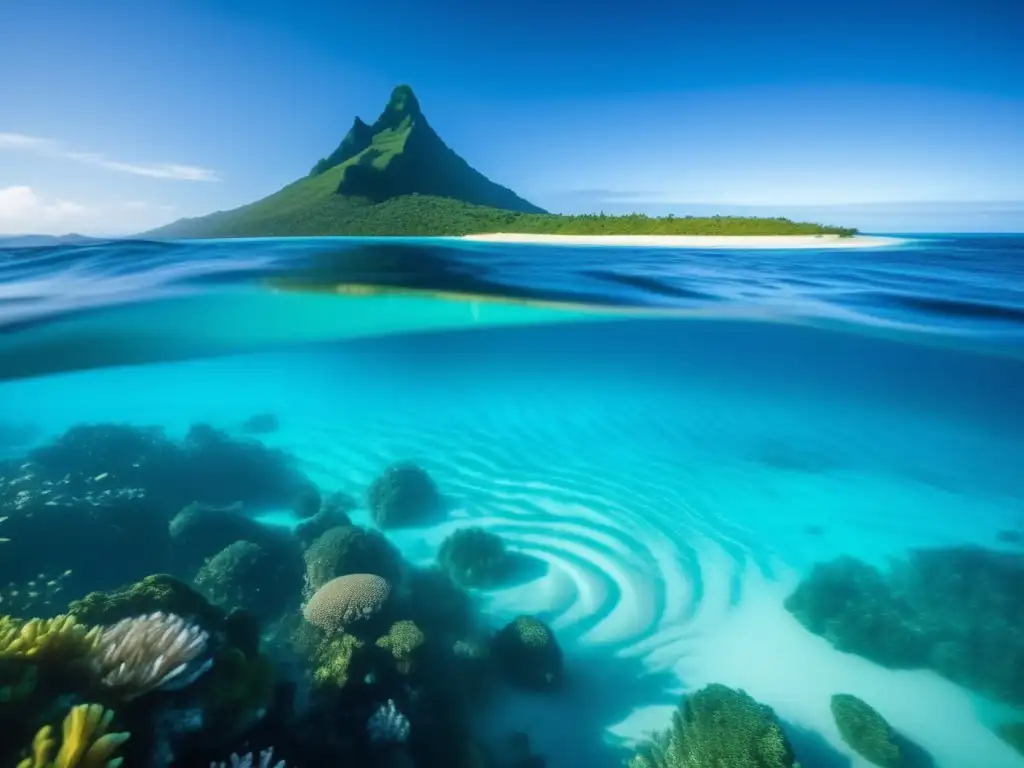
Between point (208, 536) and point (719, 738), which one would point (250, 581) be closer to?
point (208, 536)

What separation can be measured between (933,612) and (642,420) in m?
12.8

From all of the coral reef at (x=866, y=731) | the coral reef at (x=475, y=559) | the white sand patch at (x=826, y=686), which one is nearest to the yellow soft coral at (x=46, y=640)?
the coral reef at (x=475, y=559)

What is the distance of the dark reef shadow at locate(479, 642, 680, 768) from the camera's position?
5.73 metres

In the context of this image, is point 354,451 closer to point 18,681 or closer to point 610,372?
point 18,681

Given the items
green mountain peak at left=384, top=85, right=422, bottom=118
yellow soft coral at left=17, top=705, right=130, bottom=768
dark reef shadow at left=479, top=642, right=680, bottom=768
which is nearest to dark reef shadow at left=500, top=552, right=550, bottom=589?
dark reef shadow at left=479, top=642, right=680, bottom=768

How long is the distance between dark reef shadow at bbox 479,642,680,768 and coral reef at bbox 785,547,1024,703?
10.9 feet

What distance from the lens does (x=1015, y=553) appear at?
10727 mm

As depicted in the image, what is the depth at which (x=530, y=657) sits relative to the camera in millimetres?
6555

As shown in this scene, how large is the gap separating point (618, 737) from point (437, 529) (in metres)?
5.87

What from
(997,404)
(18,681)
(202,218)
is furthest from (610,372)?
(202,218)

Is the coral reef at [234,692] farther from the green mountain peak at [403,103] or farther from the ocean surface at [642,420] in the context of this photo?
the green mountain peak at [403,103]

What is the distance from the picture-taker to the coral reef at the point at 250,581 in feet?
24.0

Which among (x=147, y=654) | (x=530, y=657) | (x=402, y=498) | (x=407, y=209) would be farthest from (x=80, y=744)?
(x=407, y=209)

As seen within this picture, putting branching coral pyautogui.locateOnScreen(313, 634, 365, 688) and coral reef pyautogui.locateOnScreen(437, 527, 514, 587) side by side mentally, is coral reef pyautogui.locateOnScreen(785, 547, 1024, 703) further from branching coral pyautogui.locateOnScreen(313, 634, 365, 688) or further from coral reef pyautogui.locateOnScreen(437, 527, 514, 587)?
branching coral pyautogui.locateOnScreen(313, 634, 365, 688)
